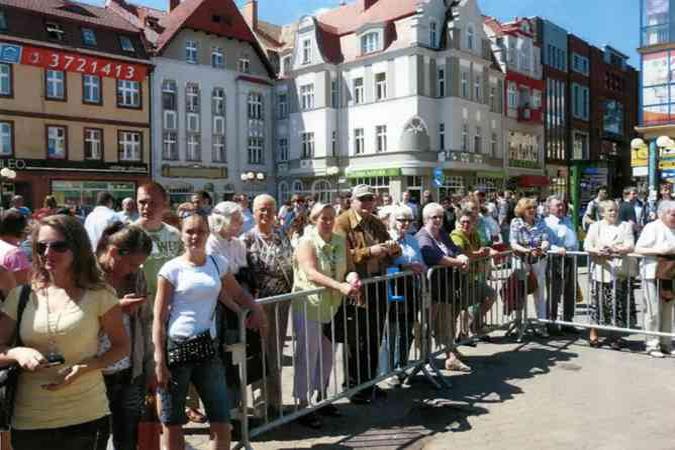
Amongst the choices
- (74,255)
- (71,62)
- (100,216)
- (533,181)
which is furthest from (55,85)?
(74,255)

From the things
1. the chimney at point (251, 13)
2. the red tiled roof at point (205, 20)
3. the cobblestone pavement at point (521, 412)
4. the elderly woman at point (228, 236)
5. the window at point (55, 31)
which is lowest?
the cobblestone pavement at point (521, 412)

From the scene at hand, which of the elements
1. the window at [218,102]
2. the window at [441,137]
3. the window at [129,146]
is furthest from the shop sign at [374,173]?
the window at [129,146]

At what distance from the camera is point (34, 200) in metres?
30.8

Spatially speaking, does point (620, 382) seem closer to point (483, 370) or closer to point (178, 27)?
point (483, 370)

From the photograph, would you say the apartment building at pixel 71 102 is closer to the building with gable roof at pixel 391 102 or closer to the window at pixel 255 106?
the window at pixel 255 106

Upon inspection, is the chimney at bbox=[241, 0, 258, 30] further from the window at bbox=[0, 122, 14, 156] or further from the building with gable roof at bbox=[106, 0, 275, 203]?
the window at bbox=[0, 122, 14, 156]

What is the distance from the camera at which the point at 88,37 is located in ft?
109

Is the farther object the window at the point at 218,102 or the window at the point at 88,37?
the window at the point at 218,102

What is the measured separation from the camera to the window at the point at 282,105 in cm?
4222

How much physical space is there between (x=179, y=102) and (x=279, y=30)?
17489mm

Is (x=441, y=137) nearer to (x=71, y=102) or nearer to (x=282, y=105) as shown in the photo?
(x=282, y=105)

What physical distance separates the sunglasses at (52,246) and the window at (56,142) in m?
32.5

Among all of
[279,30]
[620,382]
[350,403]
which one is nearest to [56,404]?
[350,403]

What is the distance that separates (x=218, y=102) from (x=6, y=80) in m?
12.5
